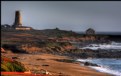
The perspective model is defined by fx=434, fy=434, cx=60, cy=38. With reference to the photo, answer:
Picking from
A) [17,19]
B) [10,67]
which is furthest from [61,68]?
[17,19]

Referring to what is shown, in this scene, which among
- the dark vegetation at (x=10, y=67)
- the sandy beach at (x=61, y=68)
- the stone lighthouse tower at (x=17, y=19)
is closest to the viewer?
the dark vegetation at (x=10, y=67)

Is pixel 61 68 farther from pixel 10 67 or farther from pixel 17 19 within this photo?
pixel 17 19

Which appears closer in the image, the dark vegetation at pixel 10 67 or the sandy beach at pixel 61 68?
the dark vegetation at pixel 10 67

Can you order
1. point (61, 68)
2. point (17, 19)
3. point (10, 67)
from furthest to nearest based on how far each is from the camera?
1. point (17, 19)
2. point (61, 68)
3. point (10, 67)

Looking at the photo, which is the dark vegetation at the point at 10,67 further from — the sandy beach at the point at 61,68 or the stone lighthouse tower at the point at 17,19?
the stone lighthouse tower at the point at 17,19

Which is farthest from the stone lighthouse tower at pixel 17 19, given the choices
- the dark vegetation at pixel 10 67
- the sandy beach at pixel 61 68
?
the dark vegetation at pixel 10 67

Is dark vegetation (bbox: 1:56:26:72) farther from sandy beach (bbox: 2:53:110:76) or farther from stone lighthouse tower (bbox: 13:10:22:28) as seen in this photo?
stone lighthouse tower (bbox: 13:10:22:28)

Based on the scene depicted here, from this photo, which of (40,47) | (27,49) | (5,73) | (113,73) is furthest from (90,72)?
(40,47)

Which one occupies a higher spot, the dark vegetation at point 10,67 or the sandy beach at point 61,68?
the dark vegetation at point 10,67

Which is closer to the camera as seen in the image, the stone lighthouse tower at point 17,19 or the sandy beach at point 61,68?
the sandy beach at point 61,68

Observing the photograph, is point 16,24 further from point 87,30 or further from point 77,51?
point 77,51

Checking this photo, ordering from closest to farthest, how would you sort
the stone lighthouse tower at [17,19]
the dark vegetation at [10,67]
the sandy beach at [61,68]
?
the dark vegetation at [10,67]
the sandy beach at [61,68]
the stone lighthouse tower at [17,19]

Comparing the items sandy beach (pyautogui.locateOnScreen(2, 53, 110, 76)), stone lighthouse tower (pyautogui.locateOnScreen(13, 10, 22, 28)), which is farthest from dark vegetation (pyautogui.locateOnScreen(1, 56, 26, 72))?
stone lighthouse tower (pyautogui.locateOnScreen(13, 10, 22, 28))

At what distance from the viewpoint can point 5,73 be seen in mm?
22906
